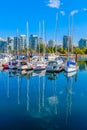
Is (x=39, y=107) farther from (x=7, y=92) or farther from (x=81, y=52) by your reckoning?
(x=81, y=52)

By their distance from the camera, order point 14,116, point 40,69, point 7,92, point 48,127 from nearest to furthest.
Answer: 1. point 48,127
2. point 14,116
3. point 7,92
4. point 40,69

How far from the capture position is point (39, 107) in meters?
20.0

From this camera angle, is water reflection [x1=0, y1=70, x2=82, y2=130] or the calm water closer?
the calm water

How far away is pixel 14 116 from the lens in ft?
57.2

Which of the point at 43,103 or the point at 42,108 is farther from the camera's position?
the point at 43,103

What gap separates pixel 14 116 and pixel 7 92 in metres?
9.36

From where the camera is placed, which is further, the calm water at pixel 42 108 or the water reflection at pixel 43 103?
the water reflection at pixel 43 103

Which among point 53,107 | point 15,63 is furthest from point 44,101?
point 15,63

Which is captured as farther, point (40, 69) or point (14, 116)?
point (40, 69)

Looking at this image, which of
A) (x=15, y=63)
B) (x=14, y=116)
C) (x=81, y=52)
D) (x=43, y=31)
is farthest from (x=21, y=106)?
(x=81, y=52)

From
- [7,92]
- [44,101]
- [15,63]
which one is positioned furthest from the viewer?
[15,63]

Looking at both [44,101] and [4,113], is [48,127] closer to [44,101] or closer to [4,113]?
[4,113]

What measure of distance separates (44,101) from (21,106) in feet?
8.34

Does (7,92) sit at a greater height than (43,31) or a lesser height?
lesser
